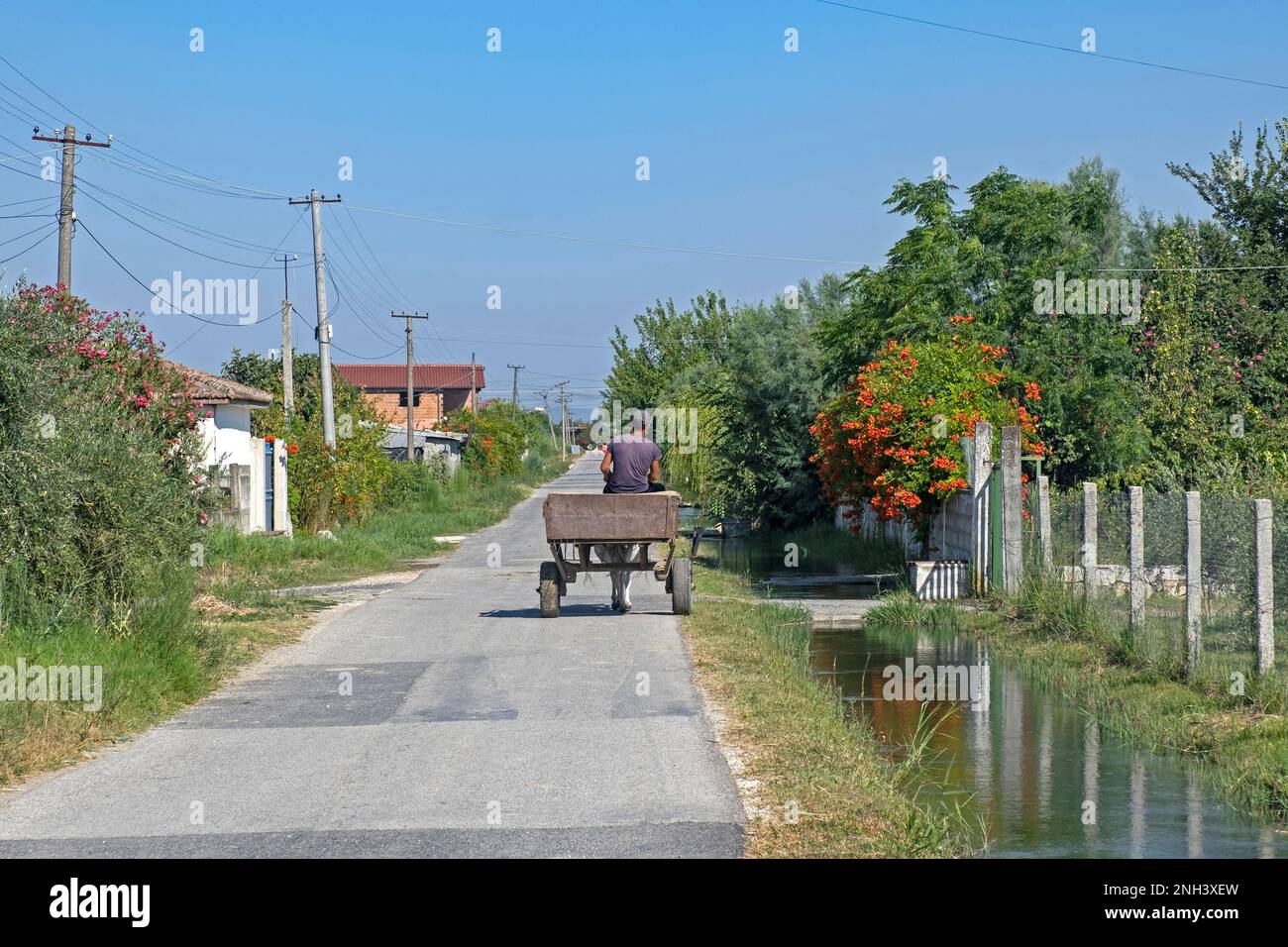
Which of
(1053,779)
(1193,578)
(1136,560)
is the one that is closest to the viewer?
(1053,779)

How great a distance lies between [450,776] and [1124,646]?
718 centimetres

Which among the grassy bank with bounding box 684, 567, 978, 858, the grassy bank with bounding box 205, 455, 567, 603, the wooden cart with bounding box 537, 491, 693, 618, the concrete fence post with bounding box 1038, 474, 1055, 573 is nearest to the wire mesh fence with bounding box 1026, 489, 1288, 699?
the concrete fence post with bounding box 1038, 474, 1055, 573

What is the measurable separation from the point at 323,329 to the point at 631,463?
22908 millimetres

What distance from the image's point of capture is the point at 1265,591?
1031 centimetres

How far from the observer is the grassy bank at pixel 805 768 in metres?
6.66

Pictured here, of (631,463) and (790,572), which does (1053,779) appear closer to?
(631,463)

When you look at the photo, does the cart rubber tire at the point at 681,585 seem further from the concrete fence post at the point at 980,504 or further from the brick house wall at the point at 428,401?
the brick house wall at the point at 428,401

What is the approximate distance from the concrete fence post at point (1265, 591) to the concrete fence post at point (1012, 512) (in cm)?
663

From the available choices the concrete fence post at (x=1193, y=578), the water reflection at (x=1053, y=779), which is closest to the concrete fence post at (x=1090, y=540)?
the water reflection at (x=1053, y=779)

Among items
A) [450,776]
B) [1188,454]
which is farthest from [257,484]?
[450,776]

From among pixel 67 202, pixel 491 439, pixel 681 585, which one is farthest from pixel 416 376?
pixel 681 585

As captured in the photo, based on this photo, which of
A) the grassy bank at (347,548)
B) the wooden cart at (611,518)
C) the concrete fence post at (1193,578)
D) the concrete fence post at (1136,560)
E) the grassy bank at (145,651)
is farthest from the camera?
the grassy bank at (347,548)

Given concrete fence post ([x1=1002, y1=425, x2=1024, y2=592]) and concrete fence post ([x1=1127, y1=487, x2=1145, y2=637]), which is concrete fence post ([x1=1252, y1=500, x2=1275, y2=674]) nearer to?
concrete fence post ([x1=1127, y1=487, x2=1145, y2=637])

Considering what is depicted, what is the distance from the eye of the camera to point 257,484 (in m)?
31.5
